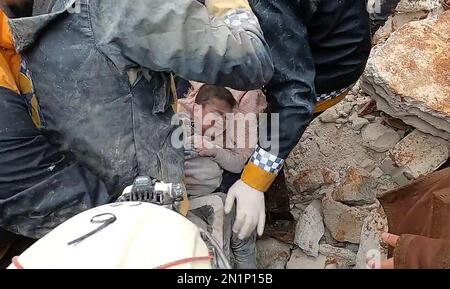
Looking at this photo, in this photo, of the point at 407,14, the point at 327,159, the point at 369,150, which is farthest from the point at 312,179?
the point at 407,14

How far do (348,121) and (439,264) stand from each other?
5.70ft

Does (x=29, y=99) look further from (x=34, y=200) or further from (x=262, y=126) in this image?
(x=262, y=126)

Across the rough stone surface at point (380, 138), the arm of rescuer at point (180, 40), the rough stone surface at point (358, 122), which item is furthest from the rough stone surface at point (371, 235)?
the arm of rescuer at point (180, 40)

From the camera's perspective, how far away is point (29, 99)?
78.1 inches

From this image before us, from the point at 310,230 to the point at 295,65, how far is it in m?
1.00

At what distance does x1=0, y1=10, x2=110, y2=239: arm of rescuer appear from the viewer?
195cm

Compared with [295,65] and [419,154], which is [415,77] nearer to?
[419,154]

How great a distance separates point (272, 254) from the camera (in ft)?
9.66

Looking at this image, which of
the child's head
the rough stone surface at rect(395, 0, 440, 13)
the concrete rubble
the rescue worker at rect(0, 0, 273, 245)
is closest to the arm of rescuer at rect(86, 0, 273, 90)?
the rescue worker at rect(0, 0, 273, 245)

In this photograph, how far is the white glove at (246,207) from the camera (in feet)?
7.78

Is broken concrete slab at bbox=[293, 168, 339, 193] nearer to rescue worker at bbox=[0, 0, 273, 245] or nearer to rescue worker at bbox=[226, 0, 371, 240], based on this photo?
rescue worker at bbox=[226, 0, 371, 240]

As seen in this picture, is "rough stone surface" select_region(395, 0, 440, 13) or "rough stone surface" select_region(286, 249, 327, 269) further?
"rough stone surface" select_region(395, 0, 440, 13)

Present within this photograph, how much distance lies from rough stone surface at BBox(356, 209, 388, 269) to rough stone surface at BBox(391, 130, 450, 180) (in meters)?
0.26

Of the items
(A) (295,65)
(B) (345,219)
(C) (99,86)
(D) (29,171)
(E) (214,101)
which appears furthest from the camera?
(B) (345,219)
